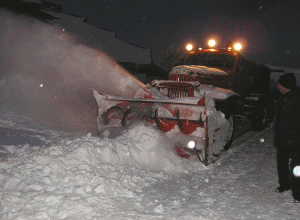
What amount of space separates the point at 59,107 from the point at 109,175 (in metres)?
7.92

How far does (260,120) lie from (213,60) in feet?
11.2

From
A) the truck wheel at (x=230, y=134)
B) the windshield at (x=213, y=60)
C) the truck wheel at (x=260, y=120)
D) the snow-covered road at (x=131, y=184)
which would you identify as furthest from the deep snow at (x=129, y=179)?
the windshield at (x=213, y=60)

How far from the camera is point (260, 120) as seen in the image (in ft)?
31.2

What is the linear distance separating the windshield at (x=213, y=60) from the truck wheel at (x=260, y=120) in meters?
2.45

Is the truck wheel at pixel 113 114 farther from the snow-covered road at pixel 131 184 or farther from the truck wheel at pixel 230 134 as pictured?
the truck wheel at pixel 230 134

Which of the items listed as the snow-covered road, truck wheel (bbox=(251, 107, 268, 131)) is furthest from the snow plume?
the snow-covered road

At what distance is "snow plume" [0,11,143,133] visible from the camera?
1054 centimetres

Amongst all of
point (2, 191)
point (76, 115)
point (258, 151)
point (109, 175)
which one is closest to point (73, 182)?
point (109, 175)

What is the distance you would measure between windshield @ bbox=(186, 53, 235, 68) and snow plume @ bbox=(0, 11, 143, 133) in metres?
3.45

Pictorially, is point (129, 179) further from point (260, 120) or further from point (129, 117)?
point (260, 120)

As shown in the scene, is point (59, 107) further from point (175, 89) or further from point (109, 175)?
point (109, 175)

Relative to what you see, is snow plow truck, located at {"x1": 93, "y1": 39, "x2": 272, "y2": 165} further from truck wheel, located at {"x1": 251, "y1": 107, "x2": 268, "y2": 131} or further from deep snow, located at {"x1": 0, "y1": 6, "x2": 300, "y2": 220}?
truck wheel, located at {"x1": 251, "y1": 107, "x2": 268, "y2": 131}

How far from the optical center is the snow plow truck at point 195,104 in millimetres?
5336

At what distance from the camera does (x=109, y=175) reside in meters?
4.05
